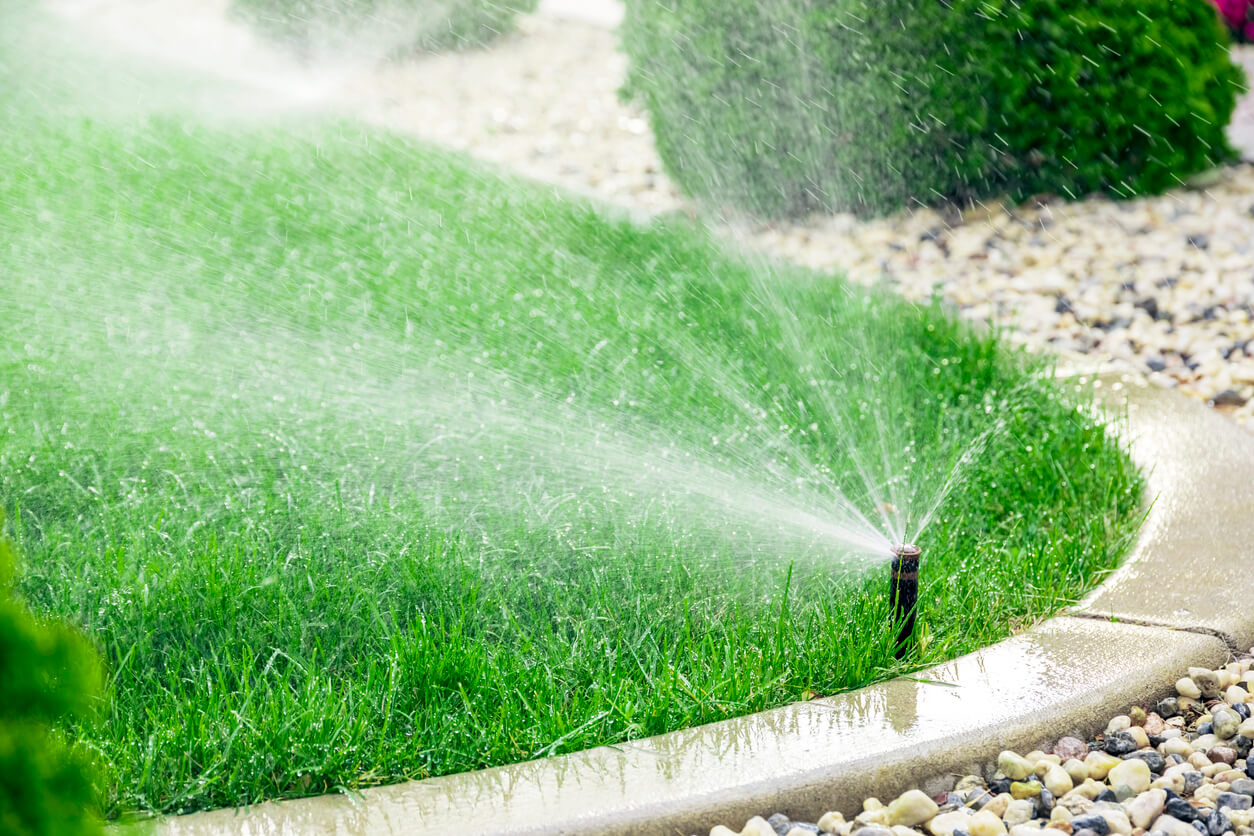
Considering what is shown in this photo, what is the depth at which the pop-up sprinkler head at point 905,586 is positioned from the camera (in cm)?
239

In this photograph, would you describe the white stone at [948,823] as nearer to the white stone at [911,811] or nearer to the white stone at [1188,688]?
the white stone at [911,811]

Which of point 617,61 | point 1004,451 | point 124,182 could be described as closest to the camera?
point 1004,451

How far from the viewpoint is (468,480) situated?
10.6ft

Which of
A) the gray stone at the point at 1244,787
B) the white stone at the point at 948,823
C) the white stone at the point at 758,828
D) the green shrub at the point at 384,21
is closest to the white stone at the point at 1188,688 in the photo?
the gray stone at the point at 1244,787

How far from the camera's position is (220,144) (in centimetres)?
623

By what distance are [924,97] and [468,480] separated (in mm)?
3461

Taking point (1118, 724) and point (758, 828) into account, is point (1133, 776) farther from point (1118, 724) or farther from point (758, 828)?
point (758, 828)

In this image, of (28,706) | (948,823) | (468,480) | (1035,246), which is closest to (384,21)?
(1035,246)

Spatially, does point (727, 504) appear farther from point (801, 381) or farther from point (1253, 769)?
point (1253, 769)

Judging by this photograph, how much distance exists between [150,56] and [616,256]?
733 cm

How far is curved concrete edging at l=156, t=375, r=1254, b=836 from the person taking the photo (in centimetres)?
201

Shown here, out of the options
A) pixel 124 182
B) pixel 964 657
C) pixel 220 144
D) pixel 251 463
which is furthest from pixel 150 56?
pixel 964 657

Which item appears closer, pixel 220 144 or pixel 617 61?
pixel 220 144

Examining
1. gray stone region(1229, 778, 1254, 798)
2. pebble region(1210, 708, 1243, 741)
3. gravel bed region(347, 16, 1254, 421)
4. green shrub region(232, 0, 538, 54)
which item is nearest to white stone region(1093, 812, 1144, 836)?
gray stone region(1229, 778, 1254, 798)
